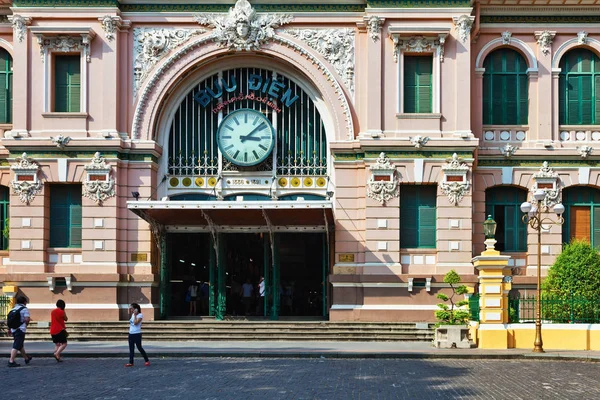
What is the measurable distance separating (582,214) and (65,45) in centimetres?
1998

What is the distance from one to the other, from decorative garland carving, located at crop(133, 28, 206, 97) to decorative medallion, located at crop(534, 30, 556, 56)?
12.6 m

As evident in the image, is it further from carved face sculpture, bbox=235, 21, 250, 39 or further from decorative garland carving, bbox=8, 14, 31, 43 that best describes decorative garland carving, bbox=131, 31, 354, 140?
decorative garland carving, bbox=8, 14, 31, 43

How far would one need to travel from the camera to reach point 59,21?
38250mm

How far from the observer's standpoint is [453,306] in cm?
3666

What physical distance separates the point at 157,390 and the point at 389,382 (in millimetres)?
5217

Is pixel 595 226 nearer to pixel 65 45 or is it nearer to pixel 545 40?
pixel 545 40

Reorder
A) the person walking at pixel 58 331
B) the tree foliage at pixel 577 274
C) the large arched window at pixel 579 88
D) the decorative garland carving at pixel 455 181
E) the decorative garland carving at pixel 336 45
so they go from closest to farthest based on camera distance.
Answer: the person walking at pixel 58 331
the tree foliage at pixel 577 274
the decorative garland carving at pixel 455 181
the decorative garland carving at pixel 336 45
the large arched window at pixel 579 88

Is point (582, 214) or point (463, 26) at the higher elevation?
point (463, 26)

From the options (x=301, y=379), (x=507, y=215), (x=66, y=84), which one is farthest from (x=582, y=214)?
(x=66, y=84)

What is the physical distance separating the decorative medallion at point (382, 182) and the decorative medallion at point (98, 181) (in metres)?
9.24

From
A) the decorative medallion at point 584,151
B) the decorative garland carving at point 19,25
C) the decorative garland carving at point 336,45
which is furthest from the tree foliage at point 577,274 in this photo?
the decorative garland carving at point 19,25

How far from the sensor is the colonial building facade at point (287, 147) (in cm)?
3778

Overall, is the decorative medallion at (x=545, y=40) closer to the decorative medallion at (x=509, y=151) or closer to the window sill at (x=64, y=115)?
the decorative medallion at (x=509, y=151)

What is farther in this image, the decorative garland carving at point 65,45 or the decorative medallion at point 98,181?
the decorative garland carving at point 65,45
